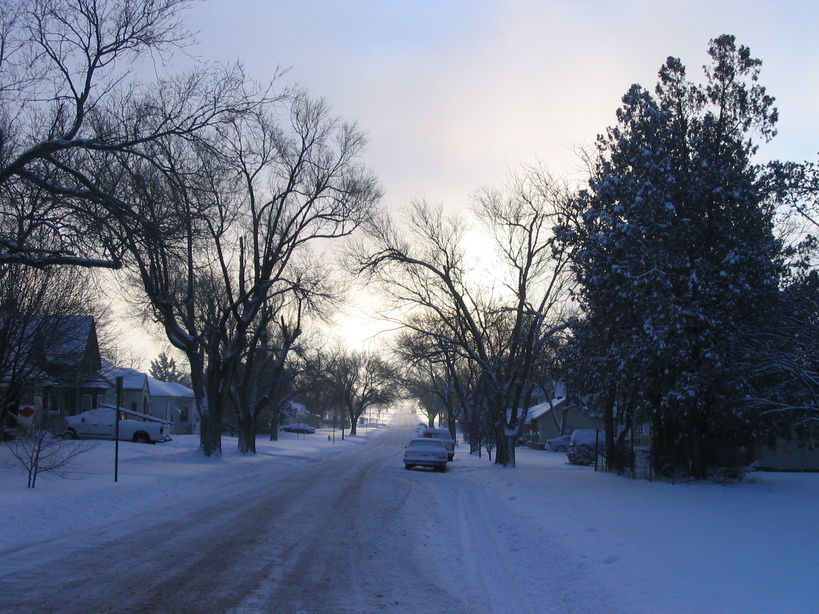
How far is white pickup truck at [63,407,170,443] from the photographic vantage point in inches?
1427

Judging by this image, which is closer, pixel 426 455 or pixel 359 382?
pixel 426 455

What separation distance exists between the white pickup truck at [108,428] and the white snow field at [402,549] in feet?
59.9

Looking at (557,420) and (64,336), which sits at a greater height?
(64,336)

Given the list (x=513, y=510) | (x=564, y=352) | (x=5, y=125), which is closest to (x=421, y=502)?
(x=513, y=510)

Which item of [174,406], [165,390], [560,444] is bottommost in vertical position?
[560,444]

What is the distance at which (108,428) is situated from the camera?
120 feet

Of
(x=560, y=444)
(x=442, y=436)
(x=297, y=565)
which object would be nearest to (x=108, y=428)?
(x=442, y=436)

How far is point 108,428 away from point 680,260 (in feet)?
100

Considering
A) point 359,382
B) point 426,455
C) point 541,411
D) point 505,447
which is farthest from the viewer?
point 359,382

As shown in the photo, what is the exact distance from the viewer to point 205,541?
10.6m

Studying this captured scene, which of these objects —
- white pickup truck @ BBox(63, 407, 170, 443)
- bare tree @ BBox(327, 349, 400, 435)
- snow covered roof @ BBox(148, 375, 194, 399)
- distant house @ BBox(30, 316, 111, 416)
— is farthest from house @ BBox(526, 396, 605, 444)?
distant house @ BBox(30, 316, 111, 416)

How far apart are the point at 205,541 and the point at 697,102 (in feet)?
55.2

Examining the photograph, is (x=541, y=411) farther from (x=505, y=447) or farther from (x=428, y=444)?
(x=505, y=447)

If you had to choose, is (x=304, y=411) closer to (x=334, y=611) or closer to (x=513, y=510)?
(x=513, y=510)
